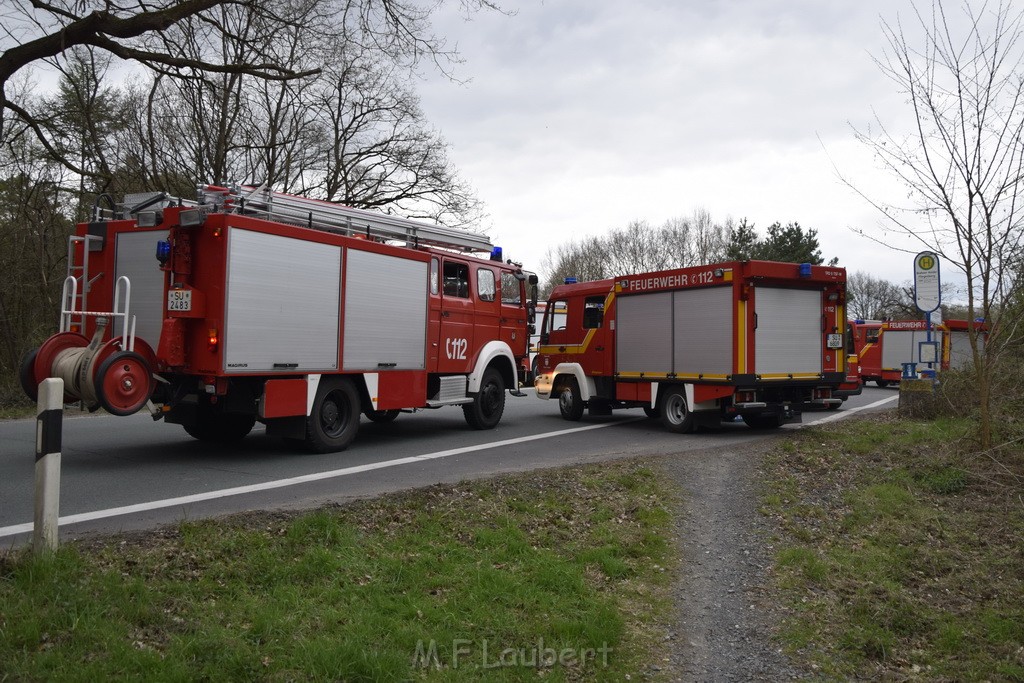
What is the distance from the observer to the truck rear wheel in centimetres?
1379

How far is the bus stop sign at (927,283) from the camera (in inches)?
562

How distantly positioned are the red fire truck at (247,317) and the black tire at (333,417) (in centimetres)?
2

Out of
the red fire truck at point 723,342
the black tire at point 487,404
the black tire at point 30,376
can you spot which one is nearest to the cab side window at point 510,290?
the black tire at point 487,404

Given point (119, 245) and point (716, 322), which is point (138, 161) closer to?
point (119, 245)

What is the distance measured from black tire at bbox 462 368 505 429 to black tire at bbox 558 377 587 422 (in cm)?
231

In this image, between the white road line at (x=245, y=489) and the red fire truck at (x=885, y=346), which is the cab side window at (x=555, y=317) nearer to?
the white road line at (x=245, y=489)

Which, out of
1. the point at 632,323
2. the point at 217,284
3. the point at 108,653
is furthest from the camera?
the point at 632,323

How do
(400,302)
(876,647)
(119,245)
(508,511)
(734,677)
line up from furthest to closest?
1. (400,302)
2. (119,245)
3. (508,511)
4. (876,647)
5. (734,677)

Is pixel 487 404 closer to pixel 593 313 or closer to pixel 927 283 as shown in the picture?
pixel 593 313

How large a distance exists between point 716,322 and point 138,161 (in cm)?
2008

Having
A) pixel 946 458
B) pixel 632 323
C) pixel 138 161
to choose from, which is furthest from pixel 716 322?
pixel 138 161

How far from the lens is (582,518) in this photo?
6.95 meters

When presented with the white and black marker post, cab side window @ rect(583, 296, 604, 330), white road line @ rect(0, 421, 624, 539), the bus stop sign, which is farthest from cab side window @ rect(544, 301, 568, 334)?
the white and black marker post

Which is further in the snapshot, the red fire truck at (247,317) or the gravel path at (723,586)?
the red fire truck at (247,317)
